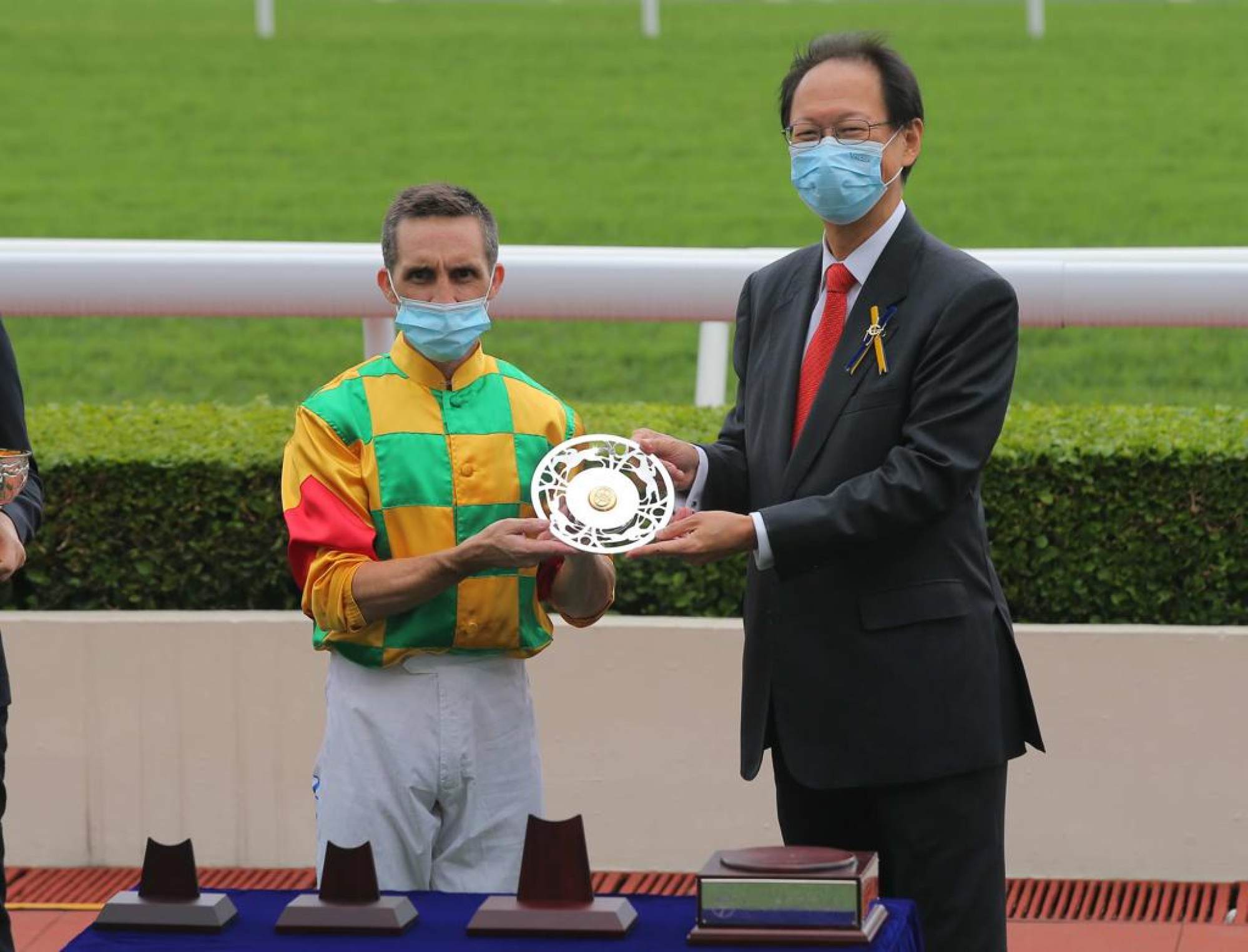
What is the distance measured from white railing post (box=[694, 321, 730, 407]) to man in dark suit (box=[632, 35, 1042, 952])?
2.36 metres

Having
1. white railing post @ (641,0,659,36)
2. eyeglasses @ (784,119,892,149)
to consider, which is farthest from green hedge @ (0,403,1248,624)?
white railing post @ (641,0,659,36)

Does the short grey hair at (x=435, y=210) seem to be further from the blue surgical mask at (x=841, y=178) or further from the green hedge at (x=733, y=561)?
the green hedge at (x=733, y=561)

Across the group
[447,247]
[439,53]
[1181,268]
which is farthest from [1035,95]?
[447,247]

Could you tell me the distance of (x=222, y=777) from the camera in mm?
5516

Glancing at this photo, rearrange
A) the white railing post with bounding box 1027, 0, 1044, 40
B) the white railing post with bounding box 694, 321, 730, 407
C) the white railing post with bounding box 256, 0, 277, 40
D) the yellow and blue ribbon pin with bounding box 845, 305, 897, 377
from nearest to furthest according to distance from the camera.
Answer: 1. the yellow and blue ribbon pin with bounding box 845, 305, 897, 377
2. the white railing post with bounding box 694, 321, 730, 407
3. the white railing post with bounding box 1027, 0, 1044, 40
4. the white railing post with bounding box 256, 0, 277, 40

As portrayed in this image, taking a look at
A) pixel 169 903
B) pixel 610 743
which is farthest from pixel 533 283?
pixel 169 903

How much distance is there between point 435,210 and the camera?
3.70m

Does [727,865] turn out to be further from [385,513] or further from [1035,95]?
[1035,95]

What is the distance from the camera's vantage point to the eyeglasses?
3.76m

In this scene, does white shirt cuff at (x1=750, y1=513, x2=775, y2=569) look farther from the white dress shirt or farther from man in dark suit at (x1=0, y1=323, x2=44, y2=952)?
man in dark suit at (x1=0, y1=323, x2=44, y2=952)

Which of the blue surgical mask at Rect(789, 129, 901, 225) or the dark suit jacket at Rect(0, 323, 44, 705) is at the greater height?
the blue surgical mask at Rect(789, 129, 901, 225)

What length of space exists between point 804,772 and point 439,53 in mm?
15807

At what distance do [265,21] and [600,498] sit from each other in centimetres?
1699

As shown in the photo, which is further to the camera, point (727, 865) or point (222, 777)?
point (222, 777)
